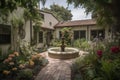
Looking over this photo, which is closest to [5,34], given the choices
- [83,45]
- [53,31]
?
[83,45]

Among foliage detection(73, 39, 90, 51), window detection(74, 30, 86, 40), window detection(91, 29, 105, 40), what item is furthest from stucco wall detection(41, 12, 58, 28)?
window detection(91, 29, 105, 40)

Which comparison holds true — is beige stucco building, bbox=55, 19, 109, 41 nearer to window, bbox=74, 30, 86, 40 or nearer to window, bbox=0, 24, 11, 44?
window, bbox=74, 30, 86, 40

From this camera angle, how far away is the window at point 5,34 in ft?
33.6

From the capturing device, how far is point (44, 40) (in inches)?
749

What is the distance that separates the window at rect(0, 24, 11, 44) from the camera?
1025cm

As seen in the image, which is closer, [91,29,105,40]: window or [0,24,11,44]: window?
[0,24,11,44]: window

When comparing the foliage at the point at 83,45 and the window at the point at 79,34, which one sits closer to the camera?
the foliage at the point at 83,45

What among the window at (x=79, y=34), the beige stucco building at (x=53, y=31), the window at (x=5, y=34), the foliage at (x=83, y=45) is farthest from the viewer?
the window at (x=79, y=34)

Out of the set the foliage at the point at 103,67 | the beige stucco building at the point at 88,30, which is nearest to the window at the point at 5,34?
the foliage at the point at 103,67

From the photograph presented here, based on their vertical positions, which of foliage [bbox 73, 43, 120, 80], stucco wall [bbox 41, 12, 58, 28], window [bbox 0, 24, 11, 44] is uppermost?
stucco wall [bbox 41, 12, 58, 28]

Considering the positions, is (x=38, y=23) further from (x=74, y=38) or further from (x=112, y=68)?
(x=112, y=68)

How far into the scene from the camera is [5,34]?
34.8 feet

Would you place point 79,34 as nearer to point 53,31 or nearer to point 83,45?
point 83,45

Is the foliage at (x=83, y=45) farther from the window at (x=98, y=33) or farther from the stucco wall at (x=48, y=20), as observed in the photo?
the stucco wall at (x=48, y=20)
